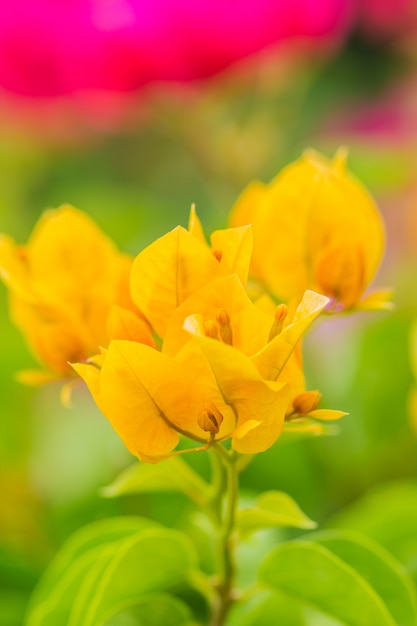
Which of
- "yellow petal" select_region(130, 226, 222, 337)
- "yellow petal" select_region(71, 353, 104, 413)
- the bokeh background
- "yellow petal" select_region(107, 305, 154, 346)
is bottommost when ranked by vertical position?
the bokeh background

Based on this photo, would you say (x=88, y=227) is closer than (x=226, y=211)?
Yes

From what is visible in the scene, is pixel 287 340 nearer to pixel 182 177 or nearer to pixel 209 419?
pixel 209 419

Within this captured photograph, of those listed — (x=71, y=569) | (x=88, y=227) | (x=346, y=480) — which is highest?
(x=88, y=227)

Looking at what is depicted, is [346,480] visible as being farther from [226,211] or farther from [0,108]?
[0,108]

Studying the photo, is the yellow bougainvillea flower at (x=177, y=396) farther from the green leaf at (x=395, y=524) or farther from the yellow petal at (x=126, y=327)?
the green leaf at (x=395, y=524)

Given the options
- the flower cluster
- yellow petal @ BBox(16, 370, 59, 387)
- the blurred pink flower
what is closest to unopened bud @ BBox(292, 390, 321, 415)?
the flower cluster

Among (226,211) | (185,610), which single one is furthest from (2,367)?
(185,610)

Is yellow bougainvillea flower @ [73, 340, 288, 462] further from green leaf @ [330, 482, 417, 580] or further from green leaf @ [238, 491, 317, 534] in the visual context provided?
green leaf @ [330, 482, 417, 580]
